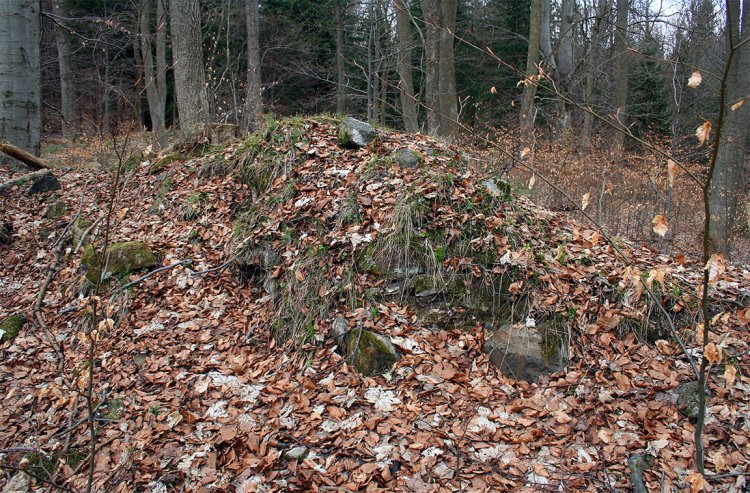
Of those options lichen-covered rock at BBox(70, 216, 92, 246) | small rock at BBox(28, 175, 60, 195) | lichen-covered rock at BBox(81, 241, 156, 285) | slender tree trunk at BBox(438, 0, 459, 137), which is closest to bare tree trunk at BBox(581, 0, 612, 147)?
slender tree trunk at BBox(438, 0, 459, 137)

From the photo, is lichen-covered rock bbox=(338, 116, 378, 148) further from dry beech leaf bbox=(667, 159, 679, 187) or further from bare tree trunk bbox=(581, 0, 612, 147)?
bare tree trunk bbox=(581, 0, 612, 147)

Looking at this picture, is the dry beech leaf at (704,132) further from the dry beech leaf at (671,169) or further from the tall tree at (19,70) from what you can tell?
the tall tree at (19,70)

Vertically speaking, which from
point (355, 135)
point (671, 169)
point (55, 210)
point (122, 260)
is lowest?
point (122, 260)

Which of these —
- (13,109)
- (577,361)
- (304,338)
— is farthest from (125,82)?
(577,361)

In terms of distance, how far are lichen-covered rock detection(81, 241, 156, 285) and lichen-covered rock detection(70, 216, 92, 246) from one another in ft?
1.49

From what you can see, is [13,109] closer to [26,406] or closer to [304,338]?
[26,406]

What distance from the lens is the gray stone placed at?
3.80m

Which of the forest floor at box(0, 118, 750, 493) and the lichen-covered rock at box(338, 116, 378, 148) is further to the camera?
the lichen-covered rock at box(338, 116, 378, 148)

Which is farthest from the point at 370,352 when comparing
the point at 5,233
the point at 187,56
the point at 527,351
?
the point at 187,56

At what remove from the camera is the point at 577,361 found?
3.80 metres

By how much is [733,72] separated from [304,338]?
24.7 ft

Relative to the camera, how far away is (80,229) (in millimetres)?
5711

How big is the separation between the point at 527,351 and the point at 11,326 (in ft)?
15.3

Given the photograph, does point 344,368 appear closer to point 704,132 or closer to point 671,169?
point 671,169
